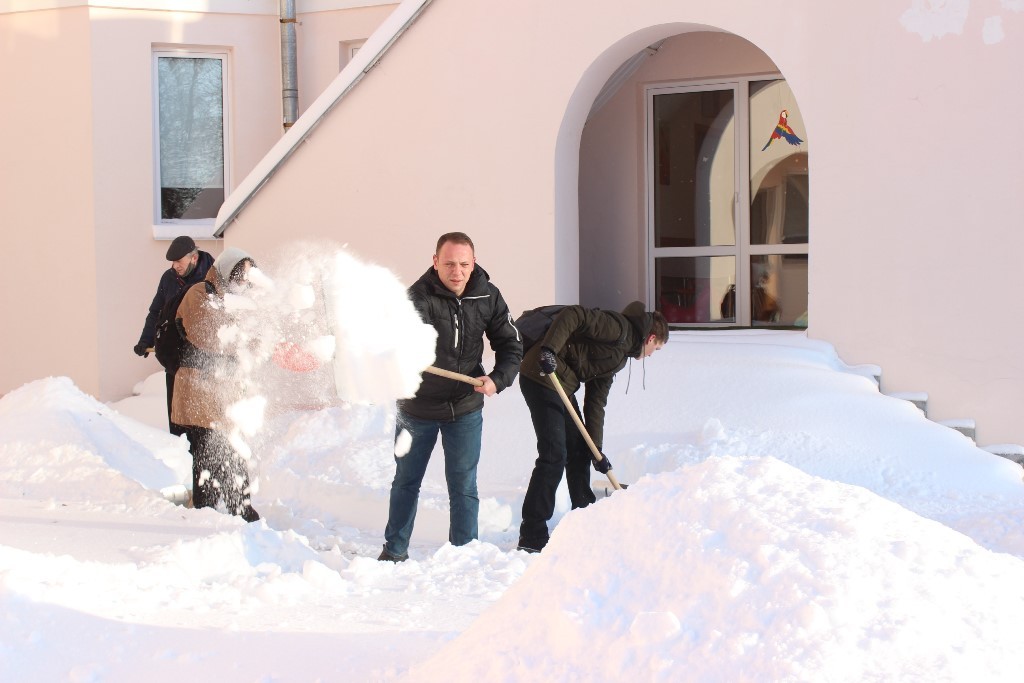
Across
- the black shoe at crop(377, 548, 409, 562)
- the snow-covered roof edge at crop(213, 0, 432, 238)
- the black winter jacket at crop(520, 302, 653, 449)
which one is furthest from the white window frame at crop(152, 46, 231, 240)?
the black shoe at crop(377, 548, 409, 562)

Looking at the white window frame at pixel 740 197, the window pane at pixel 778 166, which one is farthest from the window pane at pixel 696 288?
the window pane at pixel 778 166

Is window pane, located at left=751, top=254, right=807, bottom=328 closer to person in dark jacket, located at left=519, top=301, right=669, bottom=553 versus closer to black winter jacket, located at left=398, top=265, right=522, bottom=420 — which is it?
person in dark jacket, located at left=519, top=301, right=669, bottom=553

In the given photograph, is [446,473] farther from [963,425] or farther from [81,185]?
[81,185]

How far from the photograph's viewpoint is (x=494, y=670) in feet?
9.37

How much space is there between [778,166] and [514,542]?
19.3 feet

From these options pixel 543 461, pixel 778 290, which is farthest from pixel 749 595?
pixel 778 290

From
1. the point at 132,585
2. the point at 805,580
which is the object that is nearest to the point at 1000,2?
the point at 805,580

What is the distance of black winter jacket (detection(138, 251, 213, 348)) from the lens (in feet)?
22.2

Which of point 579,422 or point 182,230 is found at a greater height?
point 182,230

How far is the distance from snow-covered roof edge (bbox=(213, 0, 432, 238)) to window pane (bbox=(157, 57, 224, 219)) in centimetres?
157

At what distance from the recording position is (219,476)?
18.7 ft

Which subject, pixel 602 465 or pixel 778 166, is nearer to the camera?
pixel 602 465

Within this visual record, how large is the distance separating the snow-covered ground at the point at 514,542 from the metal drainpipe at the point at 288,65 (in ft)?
12.6

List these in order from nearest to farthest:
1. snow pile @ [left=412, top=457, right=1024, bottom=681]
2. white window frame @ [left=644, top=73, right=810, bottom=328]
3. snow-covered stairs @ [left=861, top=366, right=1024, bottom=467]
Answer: snow pile @ [left=412, top=457, right=1024, bottom=681], snow-covered stairs @ [left=861, top=366, right=1024, bottom=467], white window frame @ [left=644, top=73, right=810, bottom=328]
